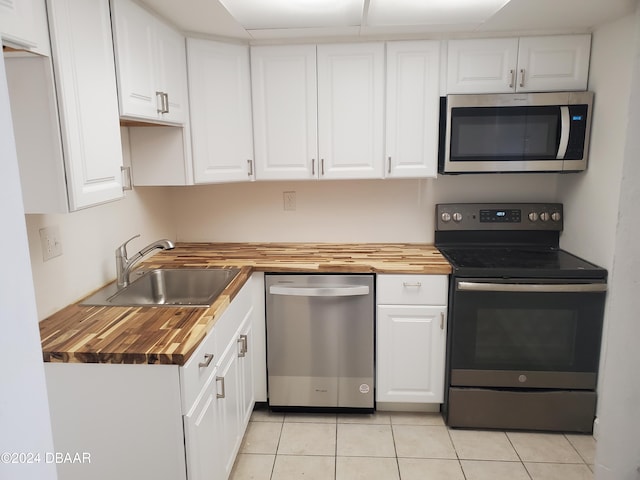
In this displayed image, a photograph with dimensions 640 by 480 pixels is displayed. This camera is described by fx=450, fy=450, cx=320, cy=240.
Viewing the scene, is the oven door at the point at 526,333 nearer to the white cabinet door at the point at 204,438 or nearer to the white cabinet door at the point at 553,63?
the white cabinet door at the point at 553,63

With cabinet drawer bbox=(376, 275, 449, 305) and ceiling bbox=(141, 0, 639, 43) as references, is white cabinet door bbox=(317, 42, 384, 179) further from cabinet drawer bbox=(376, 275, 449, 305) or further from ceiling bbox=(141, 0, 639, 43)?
cabinet drawer bbox=(376, 275, 449, 305)

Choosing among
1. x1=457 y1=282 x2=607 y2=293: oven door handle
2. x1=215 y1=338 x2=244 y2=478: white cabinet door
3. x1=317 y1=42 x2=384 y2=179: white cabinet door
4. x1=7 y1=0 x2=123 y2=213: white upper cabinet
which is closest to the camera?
x1=7 y1=0 x2=123 y2=213: white upper cabinet

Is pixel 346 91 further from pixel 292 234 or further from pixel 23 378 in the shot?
pixel 23 378

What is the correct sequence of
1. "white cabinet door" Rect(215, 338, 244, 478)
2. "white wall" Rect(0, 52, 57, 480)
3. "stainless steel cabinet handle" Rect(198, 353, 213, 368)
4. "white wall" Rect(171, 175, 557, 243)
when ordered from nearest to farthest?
1. "white wall" Rect(0, 52, 57, 480)
2. "stainless steel cabinet handle" Rect(198, 353, 213, 368)
3. "white cabinet door" Rect(215, 338, 244, 478)
4. "white wall" Rect(171, 175, 557, 243)

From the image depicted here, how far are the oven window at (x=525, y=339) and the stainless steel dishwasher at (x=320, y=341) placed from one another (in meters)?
0.59

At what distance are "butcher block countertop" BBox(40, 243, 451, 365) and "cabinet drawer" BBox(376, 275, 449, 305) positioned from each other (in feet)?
0.15

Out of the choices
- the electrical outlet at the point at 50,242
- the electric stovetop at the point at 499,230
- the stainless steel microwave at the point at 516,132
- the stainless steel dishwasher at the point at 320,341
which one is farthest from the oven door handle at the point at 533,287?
the electrical outlet at the point at 50,242

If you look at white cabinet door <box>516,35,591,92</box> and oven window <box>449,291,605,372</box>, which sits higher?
white cabinet door <box>516,35,591,92</box>

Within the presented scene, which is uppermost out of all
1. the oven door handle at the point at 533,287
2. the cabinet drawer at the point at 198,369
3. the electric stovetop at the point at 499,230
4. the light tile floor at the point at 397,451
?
the electric stovetop at the point at 499,230

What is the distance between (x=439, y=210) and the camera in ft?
9.14

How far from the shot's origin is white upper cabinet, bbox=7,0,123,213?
1235mm

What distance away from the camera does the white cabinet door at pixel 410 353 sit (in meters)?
2.41

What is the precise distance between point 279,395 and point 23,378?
A: 2071 mm

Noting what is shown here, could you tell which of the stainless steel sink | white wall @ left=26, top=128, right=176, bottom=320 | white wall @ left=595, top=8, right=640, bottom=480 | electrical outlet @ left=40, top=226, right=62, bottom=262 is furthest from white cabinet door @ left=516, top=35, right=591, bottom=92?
electrical outlet @ left=40, top=226, right=62, bottom=262
